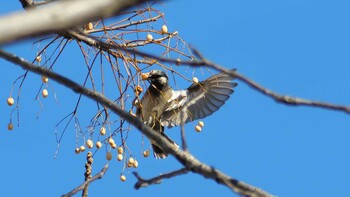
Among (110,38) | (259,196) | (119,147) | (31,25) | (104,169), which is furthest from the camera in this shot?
(119,147)

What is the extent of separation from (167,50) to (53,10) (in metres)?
2.68

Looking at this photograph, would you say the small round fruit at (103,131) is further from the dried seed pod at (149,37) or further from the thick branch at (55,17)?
the thick branch at (55,17)

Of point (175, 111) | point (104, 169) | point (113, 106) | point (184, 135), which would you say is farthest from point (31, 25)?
point (175, 111)

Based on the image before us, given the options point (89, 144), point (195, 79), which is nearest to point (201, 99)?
point (195, 79)

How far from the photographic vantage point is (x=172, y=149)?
6.30ft

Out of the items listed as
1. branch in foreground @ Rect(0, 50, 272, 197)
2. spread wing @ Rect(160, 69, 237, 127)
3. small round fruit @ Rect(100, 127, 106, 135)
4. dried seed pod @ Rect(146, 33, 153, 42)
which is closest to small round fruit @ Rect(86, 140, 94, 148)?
small round fruit @ Rect(100, 127, 106, 135)

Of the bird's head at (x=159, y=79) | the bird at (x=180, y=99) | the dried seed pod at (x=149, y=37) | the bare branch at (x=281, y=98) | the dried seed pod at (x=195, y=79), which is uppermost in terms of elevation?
the bird's head at (x=159, y=79)

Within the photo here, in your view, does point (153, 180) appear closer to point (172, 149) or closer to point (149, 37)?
point (172, 149)

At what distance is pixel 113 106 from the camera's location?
201 centimetres

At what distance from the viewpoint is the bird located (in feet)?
15.6

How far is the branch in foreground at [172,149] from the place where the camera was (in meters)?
1.78

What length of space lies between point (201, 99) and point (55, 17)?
4177 millimetres

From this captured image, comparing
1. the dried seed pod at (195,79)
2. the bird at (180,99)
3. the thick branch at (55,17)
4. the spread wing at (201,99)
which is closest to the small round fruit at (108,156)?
the dried seed pod at (195,79)

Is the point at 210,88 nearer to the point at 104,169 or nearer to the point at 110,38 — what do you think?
the point at 110,38
